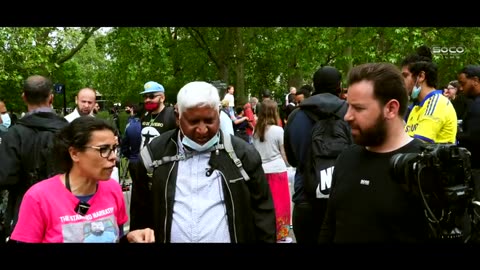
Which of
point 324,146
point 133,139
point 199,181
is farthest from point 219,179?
point 133,139

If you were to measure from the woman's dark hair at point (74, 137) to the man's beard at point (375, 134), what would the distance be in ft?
4.36

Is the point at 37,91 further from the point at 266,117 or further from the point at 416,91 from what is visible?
the point at 266,117

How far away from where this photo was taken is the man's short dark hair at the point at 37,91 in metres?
4.86

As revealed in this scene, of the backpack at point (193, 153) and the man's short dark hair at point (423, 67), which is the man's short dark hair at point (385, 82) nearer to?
the backpack at point (193, 153)

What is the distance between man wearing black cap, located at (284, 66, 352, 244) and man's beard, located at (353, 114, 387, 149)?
1.70m

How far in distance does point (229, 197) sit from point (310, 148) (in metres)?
1.52

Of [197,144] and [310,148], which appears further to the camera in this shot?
[310,148]

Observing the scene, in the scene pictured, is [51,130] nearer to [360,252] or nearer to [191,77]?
[360,252]

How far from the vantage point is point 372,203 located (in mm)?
2562

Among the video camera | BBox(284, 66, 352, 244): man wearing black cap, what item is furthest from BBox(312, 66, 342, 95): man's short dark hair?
the video camera

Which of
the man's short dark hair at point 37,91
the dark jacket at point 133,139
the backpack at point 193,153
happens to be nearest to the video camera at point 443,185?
the backpack at point 193,153

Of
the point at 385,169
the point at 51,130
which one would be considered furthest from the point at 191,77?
the point at 385,169
